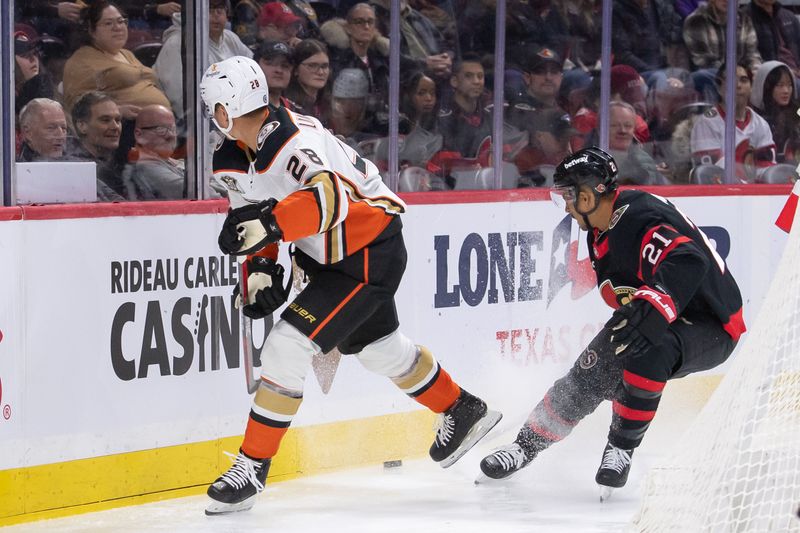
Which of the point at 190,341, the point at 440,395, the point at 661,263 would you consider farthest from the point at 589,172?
the point at 190,341

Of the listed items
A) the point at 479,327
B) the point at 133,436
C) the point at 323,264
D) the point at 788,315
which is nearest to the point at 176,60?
the point at 323,264

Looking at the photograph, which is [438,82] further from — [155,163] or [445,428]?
[445,428]

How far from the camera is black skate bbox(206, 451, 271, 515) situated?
3.93 metres

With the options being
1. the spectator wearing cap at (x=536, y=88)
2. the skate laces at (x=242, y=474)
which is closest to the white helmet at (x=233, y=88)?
the skate laces at (x=242, y=474)

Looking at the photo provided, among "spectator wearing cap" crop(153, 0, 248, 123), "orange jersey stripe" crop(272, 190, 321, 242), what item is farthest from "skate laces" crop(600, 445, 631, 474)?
"spectator wearing cap" crop(153, 0, 248, 123)

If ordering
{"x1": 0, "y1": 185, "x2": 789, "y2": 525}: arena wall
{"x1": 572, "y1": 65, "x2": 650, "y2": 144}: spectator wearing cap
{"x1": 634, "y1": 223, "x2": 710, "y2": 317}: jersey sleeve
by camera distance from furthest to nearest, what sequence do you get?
{"x1": 572, "y1": 65, "x2": 650, "y2": 144}: spectator wearing cap < {"x1": 634, "y1": 223, "x2": 710, "y2": 317}: jersey sleeve < {"x1": 0, "y1": 185, "x2": 789, "y2": 525}: arena wall

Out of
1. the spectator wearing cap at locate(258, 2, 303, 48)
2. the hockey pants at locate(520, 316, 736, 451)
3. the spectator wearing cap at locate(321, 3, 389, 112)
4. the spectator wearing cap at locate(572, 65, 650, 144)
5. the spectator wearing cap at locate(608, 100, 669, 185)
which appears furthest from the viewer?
the spectator wearing cap at locate(608, 100, 669, 185)

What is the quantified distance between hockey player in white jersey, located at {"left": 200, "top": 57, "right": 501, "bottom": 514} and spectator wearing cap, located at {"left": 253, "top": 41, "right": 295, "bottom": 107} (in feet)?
1.96

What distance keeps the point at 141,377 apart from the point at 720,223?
2.84 metres

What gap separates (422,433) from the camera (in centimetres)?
504

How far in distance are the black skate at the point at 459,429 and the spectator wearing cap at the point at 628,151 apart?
5.81 ft

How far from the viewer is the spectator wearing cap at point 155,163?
14.1ft

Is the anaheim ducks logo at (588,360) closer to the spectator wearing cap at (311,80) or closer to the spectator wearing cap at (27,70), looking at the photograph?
the spectator wearing cap at (311,80)

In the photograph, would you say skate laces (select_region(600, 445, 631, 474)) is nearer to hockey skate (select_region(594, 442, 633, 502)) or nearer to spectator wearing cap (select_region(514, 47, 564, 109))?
hockey skate (select_region(594, 442, 633, 502))
